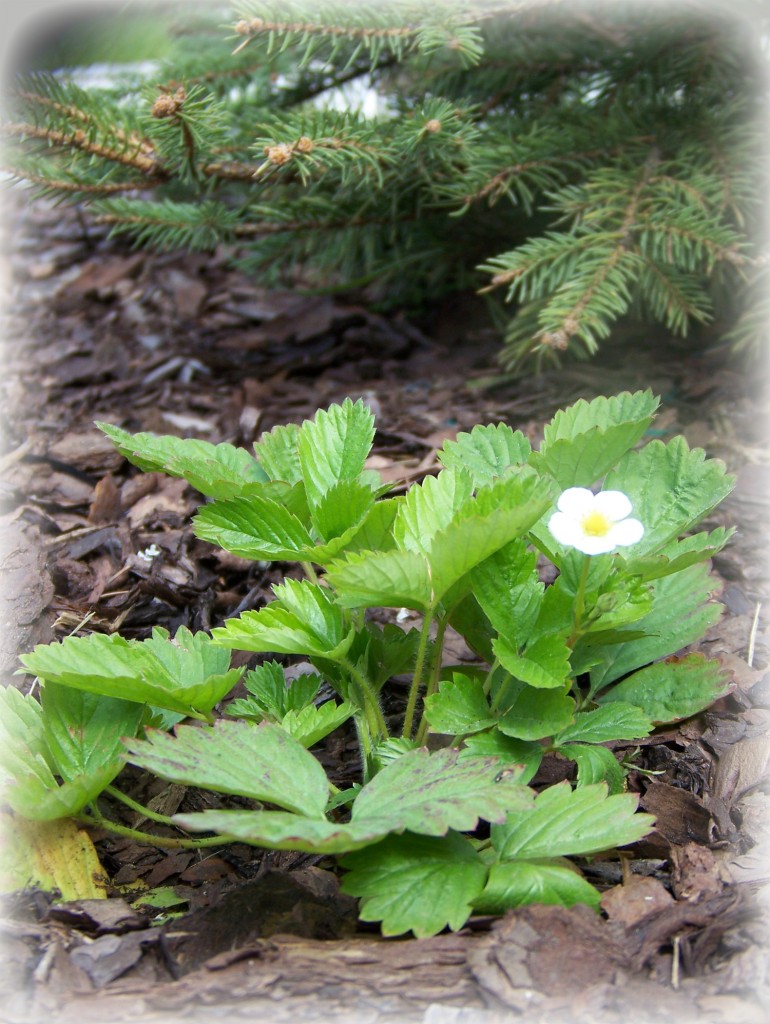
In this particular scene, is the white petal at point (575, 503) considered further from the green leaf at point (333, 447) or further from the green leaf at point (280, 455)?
the green leaf at point (280, 455)

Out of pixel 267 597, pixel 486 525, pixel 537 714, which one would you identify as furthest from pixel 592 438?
pixel 267 597

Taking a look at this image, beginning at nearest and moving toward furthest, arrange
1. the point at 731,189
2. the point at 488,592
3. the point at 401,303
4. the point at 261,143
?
the point at 488,592 < the point at 261,143 < the point at 731,189 < the point at 401,303

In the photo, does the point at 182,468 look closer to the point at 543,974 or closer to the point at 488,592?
the point at 488,592

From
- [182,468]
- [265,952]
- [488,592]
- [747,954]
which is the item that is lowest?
[747,954]

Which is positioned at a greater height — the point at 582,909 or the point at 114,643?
the point at 114,643

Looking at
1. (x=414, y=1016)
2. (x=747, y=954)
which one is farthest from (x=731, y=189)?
(x=414, y=1016)

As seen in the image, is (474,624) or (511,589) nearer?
(511,589)

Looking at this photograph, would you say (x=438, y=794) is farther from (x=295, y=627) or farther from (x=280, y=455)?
(x=280, y=455)
